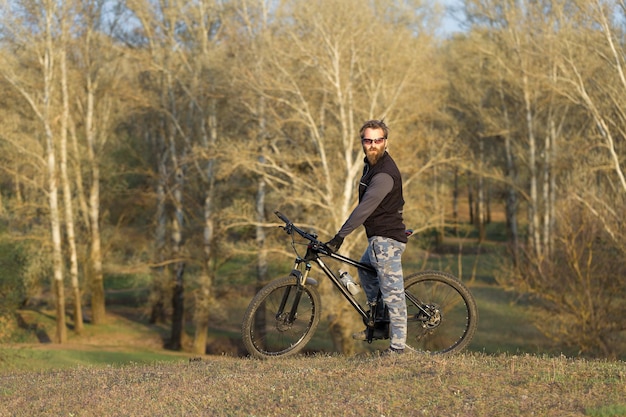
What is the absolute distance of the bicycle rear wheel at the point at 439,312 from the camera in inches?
335

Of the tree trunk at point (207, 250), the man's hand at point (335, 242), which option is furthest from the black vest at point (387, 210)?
the tree trunk at point (207, 250)

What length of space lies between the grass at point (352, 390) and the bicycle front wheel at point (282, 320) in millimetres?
290

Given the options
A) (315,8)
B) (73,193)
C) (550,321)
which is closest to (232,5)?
(315,8)

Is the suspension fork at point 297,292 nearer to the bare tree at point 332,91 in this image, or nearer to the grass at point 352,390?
the grass at point 352,390

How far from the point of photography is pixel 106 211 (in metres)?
40.1

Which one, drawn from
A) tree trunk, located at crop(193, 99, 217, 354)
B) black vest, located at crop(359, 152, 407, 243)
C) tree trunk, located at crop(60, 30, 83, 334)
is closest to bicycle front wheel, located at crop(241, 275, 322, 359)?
black vest, located at crop(359, 152, 407, 243)

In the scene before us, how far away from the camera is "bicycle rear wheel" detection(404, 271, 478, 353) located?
8508 millimetres

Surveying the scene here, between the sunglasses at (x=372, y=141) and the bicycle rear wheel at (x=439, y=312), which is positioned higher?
the sunglasses at (x=372, y=141)

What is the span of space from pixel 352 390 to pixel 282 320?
1974mm

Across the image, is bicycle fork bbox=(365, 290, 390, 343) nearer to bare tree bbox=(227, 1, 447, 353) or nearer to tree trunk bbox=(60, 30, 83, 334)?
bare tree bbox=(227, 1, 447, 353)

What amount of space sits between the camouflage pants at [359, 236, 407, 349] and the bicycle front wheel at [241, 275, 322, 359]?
83 centimetres

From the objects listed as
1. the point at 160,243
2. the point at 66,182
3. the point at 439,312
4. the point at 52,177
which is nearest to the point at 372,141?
the point at 439,312

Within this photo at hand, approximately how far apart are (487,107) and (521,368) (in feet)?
145

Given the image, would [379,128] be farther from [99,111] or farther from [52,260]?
[99,111]
